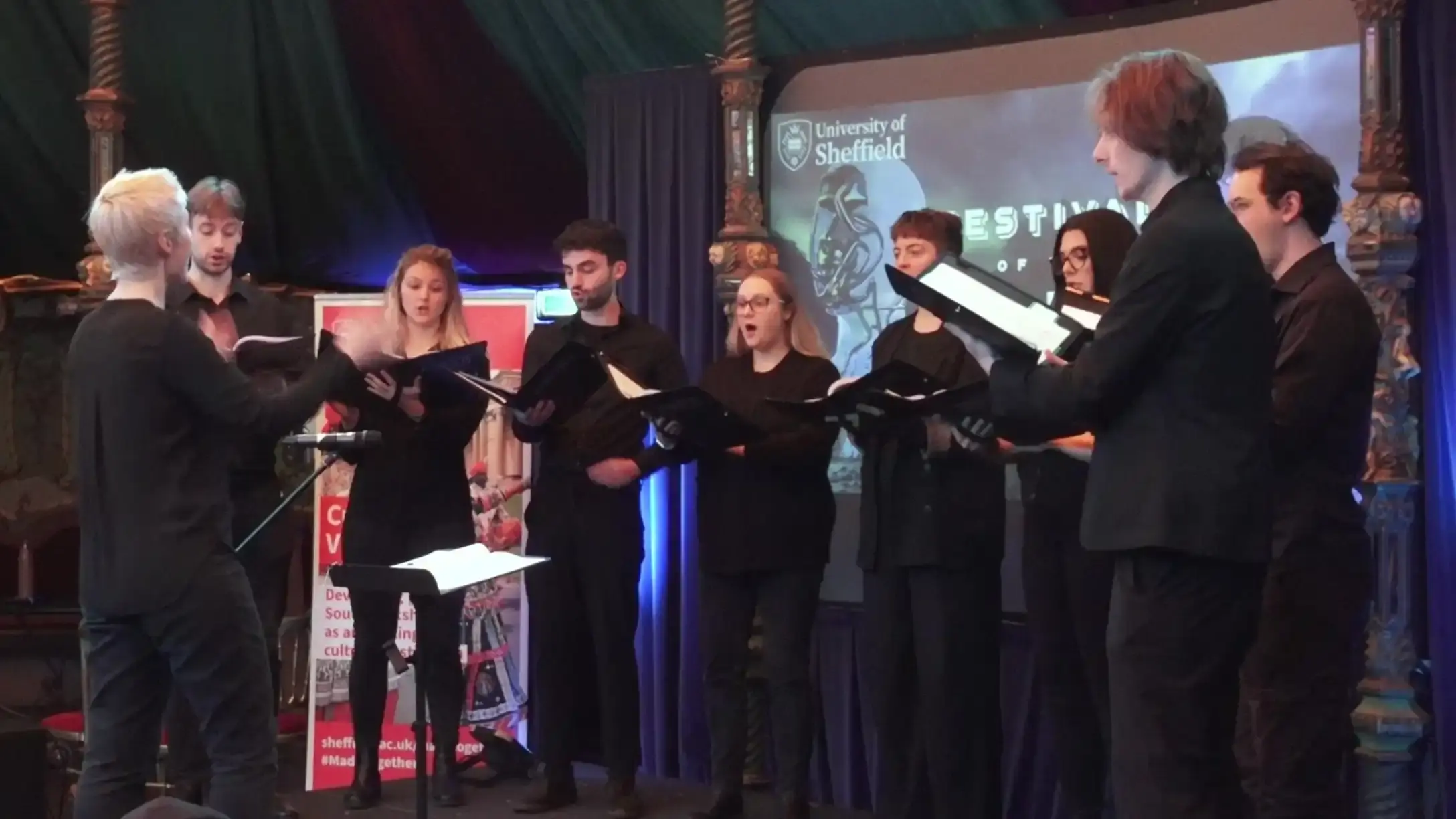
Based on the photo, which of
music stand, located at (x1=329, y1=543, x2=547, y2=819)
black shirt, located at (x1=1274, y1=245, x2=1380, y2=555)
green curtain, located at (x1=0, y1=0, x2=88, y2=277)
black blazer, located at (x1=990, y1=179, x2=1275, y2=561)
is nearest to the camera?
black blazer, located at (x1=990, y1=179, x2=1275, y2=561)

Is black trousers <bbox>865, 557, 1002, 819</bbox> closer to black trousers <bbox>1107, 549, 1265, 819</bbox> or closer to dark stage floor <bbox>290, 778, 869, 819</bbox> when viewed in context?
dark stage floor <bbox>290, 778, 869, 819</bbox>

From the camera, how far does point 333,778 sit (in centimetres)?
489

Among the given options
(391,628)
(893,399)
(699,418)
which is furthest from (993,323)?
(391,628)

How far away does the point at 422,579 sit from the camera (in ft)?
9.50

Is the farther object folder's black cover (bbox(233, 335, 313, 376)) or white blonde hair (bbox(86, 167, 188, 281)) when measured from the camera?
folder's black cover (bbox(233, 335, 313, 376))

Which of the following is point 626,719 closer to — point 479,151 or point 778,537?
point 778,537

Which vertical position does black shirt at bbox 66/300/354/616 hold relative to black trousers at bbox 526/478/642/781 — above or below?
above

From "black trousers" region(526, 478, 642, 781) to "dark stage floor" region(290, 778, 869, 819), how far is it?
127 millimetres

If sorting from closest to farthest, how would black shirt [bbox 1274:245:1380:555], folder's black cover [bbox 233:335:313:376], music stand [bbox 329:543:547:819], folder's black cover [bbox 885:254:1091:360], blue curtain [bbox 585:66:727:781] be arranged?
folder's black cover [bbox 885:254:1091:360]
black shirt [bbox 1274:245:1380:555]
music stand [bbox 329:543:547:819]
folder's black cover [bbox 233:335:313:376]
blue curtain [bbox 585:66:727:781]

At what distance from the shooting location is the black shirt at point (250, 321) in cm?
372

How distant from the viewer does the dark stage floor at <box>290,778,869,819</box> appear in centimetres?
389

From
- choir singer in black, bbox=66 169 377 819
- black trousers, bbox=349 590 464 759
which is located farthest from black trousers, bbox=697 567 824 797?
choir singer in black, bbox=66 169 377 819

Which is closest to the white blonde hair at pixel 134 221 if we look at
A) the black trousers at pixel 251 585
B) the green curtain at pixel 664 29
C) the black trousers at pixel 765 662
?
the black trousers at pixel 251 585

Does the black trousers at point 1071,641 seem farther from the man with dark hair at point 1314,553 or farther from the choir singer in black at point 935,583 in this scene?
the man with dark hair at point 1314,553
